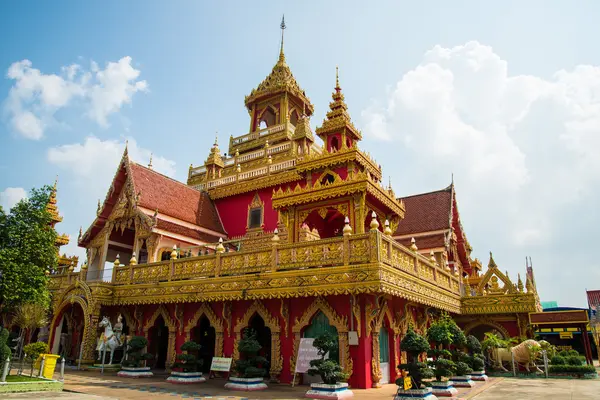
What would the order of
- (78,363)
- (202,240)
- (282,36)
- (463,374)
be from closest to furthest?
(463,374) → (78,363) → (202,240) → (282,36)

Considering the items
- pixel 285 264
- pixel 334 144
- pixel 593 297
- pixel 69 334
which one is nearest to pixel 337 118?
pixel 334 144

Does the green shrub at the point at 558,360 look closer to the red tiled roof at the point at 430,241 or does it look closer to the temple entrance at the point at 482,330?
the temple entrance at the point at 482,330

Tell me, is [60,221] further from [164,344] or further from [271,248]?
[271,248]

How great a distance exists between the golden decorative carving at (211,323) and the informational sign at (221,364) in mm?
416

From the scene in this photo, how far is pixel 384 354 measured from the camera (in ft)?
41.3

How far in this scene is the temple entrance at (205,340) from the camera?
15.4 metres

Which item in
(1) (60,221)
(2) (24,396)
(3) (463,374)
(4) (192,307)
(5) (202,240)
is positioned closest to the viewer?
(2) (24,396)

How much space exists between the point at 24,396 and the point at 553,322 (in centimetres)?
1740

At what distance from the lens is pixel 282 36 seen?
35.8 metres

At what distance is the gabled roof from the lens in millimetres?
20344

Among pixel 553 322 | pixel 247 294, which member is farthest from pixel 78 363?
pixel 553 322

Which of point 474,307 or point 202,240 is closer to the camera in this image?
point 474,307

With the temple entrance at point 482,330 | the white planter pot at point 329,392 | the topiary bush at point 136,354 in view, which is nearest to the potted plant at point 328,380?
the white planter pot at point 329,392

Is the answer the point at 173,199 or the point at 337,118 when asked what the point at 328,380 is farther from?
the point at 173,199
